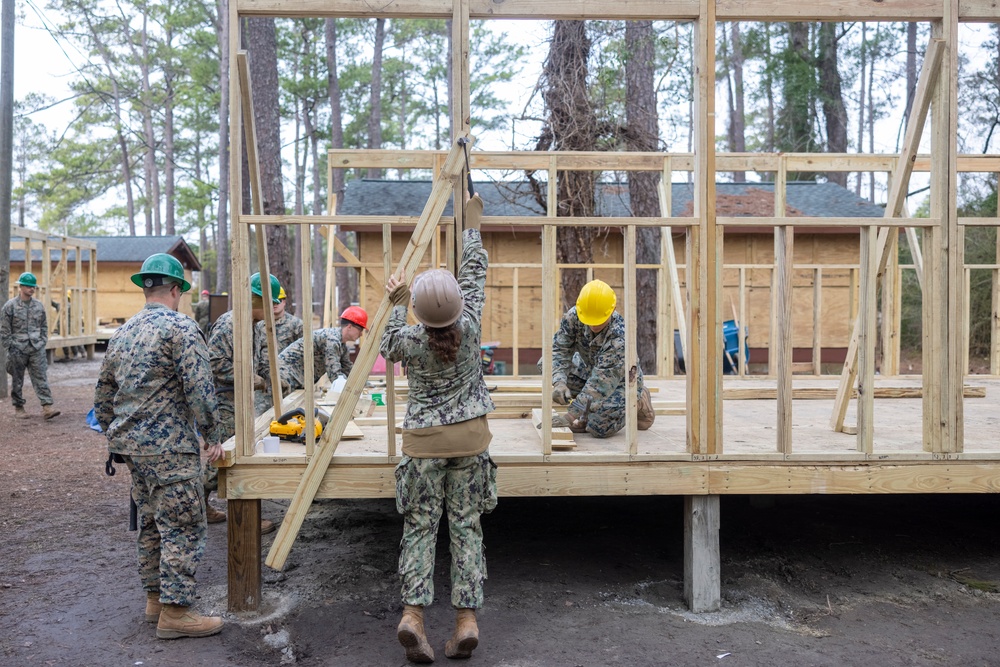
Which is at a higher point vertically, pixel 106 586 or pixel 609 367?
pixel 609 367

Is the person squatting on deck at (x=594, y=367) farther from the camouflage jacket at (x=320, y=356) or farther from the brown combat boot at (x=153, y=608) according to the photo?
the brown combat boot at (x=153, y=608)

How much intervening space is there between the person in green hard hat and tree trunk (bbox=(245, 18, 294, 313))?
3439mm

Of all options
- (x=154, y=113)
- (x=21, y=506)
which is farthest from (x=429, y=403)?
(x=154, y=113)

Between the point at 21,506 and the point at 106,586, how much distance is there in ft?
8.24

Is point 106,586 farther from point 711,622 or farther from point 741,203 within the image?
point 741,203

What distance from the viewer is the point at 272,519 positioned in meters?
6.34

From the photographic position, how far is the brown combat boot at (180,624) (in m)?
3.91

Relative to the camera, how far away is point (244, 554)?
417 cm

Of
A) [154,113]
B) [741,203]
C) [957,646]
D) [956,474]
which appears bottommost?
[957,646]

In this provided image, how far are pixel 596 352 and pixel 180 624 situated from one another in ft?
9.75

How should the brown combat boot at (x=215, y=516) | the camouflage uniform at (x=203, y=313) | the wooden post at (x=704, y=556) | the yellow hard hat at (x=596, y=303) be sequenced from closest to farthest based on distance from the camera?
1. the wooden post at (x=704, y=556)
2. the yellow hard hat at (x=596, y=303)
3. the brown combat boot at (x=215, y=516)
4. the camouflage uniform at (x=203, y=313)

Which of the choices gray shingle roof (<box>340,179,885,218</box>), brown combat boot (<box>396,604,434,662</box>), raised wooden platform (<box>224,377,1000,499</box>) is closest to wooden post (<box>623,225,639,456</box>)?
raised wooden platform (<box>224,377,1000,499</box>)

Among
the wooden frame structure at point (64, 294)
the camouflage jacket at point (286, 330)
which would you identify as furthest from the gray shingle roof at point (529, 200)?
the camouflage jacket at point (286, 330)

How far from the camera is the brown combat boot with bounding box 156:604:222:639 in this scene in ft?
12.8
